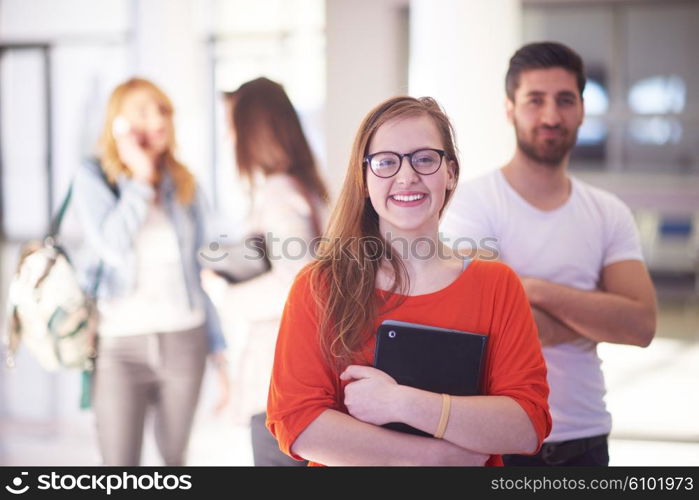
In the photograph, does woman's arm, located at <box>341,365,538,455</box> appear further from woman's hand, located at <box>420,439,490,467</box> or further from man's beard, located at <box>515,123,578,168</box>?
man's beard, located at <box>515,123,578,168</box>

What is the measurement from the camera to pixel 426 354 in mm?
1270

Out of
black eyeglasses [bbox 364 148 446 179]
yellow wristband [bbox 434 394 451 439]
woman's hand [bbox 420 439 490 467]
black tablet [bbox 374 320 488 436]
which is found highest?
black eyeglasses [bbox 364 148 446 179]

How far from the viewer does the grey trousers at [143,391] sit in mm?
2355

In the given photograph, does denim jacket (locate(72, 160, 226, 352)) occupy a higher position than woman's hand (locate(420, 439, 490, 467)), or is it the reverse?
denim jacket (locate(72, 160, 226, 352))

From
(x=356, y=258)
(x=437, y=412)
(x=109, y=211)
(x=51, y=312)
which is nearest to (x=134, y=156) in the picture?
(x=109, y=211)

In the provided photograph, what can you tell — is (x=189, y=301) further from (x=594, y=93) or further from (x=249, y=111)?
(x=594, y=93)

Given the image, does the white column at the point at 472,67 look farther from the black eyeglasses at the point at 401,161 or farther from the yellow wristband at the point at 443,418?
the yellow wristband at the point at 443,418

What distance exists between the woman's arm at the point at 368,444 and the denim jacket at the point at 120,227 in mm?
1286

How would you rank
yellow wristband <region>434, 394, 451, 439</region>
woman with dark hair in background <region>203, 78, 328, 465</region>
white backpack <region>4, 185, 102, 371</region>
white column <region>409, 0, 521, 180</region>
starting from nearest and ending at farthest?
yellow wristband <region>434, 394, 451, 439</region> < woman with dark hair in background <region>203, 78, 328, 465</region> < white backpack <region>4, 185, 102, 371</region> < white column <region>409, 0, 521, 180</region>

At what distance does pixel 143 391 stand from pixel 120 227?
0.52 m

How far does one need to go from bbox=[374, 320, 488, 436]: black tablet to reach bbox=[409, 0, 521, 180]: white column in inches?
70.7

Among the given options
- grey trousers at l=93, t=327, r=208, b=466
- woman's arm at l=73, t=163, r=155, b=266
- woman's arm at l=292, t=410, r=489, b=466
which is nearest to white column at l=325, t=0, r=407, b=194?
woman's arm at l=73, t=163, r=155, b=266

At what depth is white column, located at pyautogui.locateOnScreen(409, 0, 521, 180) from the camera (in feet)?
9.88

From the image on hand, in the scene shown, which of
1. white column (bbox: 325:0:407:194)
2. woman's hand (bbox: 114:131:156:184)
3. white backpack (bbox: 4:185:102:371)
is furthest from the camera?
white column (bbox: 325:0:407:194)
